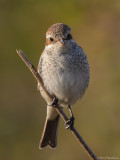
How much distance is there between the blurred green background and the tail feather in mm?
412

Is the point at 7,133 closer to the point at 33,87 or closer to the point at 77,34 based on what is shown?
the point at 33,87

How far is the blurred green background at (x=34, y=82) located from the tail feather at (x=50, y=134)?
412mm

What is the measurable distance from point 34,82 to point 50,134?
1219 mm

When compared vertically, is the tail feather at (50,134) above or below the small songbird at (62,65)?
below

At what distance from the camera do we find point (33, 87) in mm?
6223

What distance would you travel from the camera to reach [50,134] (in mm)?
5199

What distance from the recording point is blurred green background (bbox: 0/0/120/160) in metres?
5.44

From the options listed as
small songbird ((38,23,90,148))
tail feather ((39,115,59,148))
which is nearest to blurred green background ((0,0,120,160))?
tail feather ((39,115,59,148))

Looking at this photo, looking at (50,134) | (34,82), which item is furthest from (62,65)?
(34,82)

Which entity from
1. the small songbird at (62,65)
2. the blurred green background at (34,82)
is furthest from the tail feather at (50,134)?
the small songbird at (62,65)

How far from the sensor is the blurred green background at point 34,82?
544cm

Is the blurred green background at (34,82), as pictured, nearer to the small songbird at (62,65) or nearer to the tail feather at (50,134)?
the tail feather at (50,134)

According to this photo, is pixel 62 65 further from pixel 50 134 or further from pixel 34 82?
pixel 34 82

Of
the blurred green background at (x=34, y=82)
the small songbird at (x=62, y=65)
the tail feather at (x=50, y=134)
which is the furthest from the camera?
the blurred green background at (x=34, y=82)
